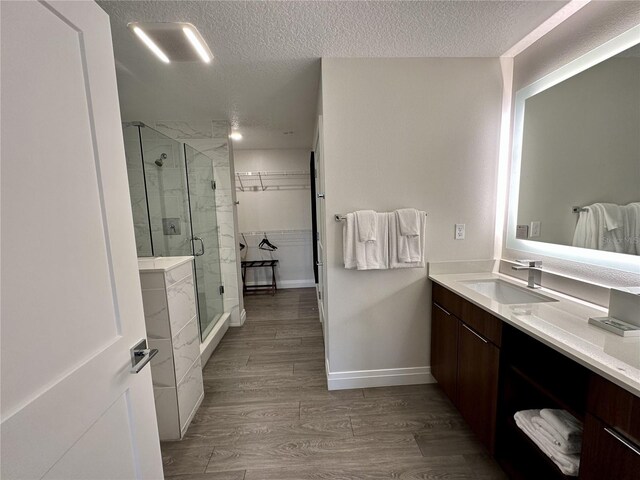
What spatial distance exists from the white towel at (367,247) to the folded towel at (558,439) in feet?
3.56

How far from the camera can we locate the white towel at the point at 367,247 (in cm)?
180

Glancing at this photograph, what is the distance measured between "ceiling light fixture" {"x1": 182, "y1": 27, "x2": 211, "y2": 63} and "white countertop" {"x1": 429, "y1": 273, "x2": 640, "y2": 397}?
216cm

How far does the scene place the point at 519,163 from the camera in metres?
1.81

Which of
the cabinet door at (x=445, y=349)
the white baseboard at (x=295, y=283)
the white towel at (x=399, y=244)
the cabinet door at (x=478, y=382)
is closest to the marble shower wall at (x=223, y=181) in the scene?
the white baseboard at (x=295, y=283)

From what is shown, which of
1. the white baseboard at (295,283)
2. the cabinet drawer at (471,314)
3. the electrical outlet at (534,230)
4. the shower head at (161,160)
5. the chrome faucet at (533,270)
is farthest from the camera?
the white baseboard at (295,283)

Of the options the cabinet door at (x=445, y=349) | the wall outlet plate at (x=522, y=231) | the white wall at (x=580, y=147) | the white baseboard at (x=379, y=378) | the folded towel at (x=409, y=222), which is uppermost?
the white wall at (x=580, y=147)

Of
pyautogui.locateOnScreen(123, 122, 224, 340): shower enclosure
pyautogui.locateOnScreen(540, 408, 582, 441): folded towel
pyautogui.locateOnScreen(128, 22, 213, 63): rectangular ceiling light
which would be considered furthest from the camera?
pyautogui.locateOnScreen(123, 122, 224, 340): shower enclosure

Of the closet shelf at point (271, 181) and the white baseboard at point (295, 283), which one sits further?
the white baseboard at point (295, 283)

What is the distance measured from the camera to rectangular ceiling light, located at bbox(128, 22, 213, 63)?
139cm

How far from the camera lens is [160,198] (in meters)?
2.52

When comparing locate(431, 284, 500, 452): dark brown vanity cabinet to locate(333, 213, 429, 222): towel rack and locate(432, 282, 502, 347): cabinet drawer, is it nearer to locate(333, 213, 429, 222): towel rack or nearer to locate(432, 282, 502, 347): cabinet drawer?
locate(432, 282, 502, 347): cabinet drawer

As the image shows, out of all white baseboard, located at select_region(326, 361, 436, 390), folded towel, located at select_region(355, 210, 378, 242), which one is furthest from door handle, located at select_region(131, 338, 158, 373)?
white baseboard, located at select_region(326, 361, 436, 390)

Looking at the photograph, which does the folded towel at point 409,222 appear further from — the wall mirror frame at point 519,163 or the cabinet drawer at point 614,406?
the cabinet drawer at point 614,406

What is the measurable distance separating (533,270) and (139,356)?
2129 millimetres
